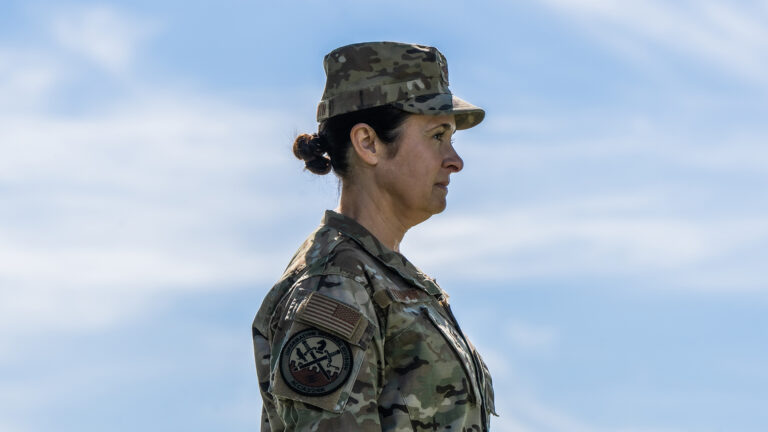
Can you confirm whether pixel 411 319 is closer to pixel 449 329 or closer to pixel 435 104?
pixel 449 329

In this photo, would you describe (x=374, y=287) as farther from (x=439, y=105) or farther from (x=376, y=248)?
(x=439, y=105)

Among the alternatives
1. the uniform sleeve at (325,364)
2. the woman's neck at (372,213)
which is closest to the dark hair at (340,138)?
the woman's neck at (372,213)

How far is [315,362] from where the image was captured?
5.59 metres

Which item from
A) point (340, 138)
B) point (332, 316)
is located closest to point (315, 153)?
point (340, 138)

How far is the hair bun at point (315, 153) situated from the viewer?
6566mm

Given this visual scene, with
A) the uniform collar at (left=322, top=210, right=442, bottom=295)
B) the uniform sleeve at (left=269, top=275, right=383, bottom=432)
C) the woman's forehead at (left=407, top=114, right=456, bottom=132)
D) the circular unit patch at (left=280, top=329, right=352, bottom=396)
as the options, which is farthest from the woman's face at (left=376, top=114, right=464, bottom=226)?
the circular unit patch at (left=280, top=329, right=352, bottom=396)

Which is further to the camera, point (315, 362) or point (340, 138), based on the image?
point (340, 138)

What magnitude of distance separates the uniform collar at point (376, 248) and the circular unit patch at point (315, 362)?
27.7 inches

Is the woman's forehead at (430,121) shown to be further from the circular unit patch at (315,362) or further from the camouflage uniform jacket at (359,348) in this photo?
the circular unit patch at (315,362)

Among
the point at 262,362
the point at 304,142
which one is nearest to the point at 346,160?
the point at 304,142

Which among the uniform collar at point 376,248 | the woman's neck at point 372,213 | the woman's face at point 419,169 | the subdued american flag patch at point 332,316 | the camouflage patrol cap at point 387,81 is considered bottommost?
the subdued american flag patch at point 332,316

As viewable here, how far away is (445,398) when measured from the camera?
5.91m

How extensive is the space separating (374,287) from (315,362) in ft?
1.81

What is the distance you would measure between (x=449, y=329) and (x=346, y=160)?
3.24 ft
